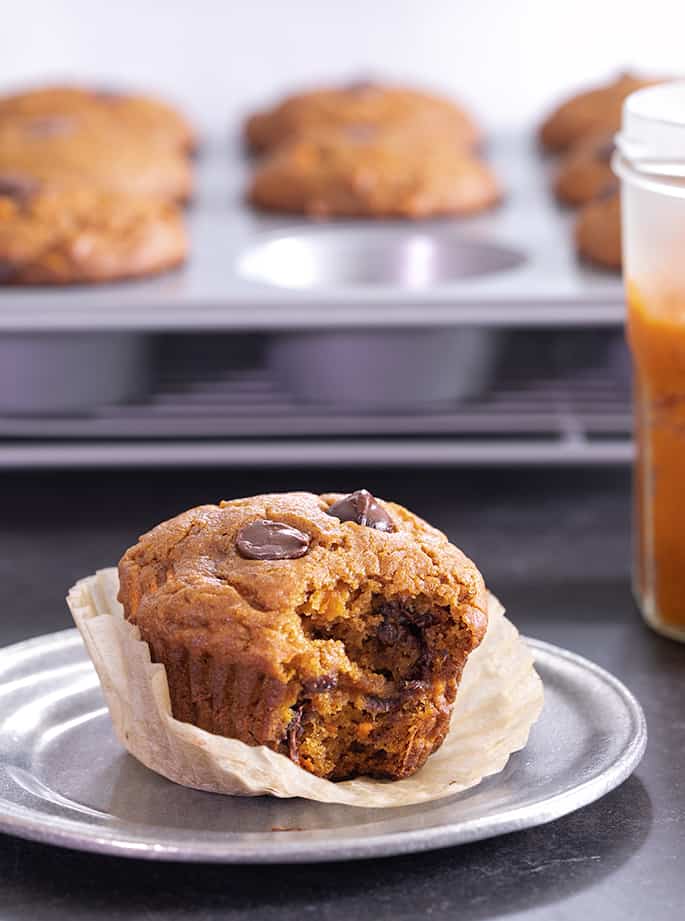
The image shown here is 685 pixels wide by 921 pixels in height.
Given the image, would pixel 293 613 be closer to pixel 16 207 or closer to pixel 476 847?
pixel 476 847

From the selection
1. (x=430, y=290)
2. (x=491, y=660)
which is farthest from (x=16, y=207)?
(x=491, y=660)

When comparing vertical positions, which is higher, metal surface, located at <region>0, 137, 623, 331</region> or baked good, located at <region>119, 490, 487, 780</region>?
baked good, located at <region>119, 490, 487, 780</region>

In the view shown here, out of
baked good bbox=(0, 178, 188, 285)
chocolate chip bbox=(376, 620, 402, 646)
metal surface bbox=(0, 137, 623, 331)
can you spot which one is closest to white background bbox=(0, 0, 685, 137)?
metal surface bbox=(0, 137, 623, 331)

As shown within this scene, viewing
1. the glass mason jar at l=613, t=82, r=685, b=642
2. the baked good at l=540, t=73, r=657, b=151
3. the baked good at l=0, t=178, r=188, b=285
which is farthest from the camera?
the baked good at l=540, t=73, r=657, b=151

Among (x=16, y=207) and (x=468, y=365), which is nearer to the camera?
(x=468, y=365)

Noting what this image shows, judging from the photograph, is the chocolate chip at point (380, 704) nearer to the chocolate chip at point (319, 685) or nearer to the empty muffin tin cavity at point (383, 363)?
→ the chocolate chip at point (319, 685)

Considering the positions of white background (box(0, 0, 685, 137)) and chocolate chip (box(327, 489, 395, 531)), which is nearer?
chocolate chip (box(327, 489, 395, 531))

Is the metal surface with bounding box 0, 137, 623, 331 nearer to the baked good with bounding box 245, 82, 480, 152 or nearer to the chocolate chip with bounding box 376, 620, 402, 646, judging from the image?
the baked good with bounding box 245, 82, 480, 152
